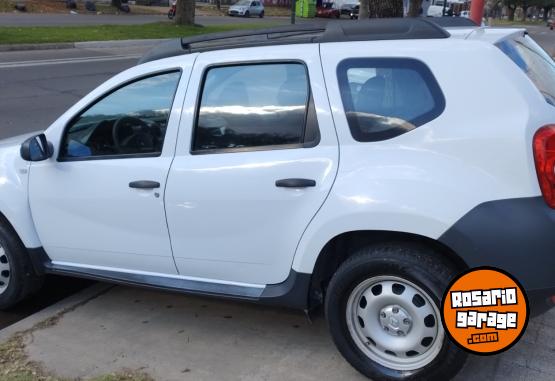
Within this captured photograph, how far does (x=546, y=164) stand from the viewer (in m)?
2.72

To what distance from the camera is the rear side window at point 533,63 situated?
301 cm

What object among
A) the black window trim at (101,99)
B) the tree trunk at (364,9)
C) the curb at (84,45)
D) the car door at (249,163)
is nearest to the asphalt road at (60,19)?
the curb at (84,45)

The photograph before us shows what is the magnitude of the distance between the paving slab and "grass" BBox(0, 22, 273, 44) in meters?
17.4

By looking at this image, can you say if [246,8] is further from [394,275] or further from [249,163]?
[394,275]

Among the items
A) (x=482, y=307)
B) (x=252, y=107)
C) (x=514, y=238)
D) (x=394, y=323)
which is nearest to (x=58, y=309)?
(x=252, y=107)

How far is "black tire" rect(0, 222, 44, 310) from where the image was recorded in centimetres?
394

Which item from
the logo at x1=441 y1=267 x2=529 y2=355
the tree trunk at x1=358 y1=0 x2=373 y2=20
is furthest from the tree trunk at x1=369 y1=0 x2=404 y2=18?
the logo at x1=441 y1=267 x2=529 y2=355

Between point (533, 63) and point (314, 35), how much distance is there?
3.78 ft

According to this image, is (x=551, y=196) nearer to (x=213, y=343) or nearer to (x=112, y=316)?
(x=213, y=343)

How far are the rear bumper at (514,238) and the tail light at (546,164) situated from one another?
0.04 m

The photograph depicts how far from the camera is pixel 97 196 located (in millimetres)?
3617

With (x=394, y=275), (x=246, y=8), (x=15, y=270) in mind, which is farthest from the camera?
(x=246, y=8)

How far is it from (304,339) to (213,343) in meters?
0.53

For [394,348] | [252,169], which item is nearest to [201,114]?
[252,169]
